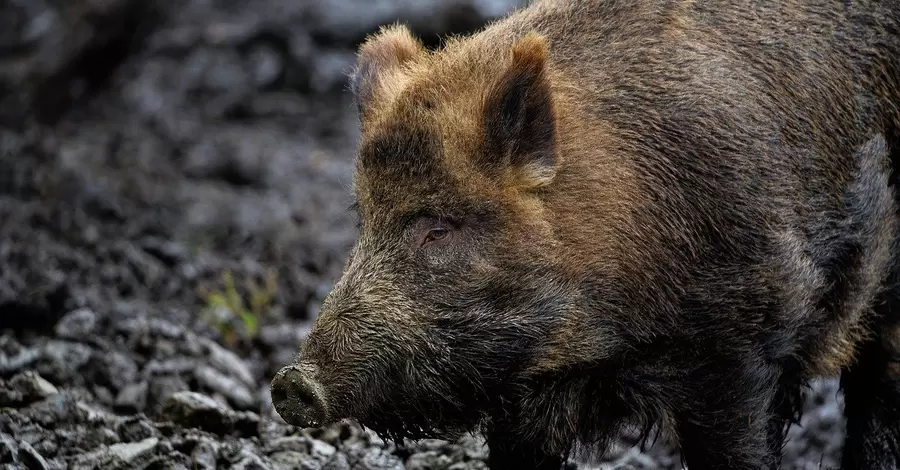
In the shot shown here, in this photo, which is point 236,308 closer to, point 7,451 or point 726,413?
point 7,451

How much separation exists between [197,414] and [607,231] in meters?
2.20

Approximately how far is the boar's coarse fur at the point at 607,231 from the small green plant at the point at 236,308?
296 cm

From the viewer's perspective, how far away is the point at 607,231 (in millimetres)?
4902

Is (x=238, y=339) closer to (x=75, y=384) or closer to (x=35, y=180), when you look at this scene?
(x=75, y=384)

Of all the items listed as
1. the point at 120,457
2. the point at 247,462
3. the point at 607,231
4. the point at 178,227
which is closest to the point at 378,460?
the point at 247,462

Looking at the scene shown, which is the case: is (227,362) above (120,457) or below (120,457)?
below

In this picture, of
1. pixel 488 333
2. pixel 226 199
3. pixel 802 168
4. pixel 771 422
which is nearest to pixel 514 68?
pixel 488 333

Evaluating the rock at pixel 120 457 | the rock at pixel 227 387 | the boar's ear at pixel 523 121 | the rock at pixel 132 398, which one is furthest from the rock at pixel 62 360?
the boar's ear at pixel 523 121

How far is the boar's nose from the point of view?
14.8ft

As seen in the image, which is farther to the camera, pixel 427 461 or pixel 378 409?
pixel 427 461

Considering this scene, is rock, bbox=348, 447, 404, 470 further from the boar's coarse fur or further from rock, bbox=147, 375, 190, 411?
rock, bbox=147, 375, 190, 411

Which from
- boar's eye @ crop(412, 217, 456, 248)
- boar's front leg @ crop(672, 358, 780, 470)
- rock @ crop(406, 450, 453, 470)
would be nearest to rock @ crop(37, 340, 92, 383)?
rock @ crop(406, 450, 453, 470)

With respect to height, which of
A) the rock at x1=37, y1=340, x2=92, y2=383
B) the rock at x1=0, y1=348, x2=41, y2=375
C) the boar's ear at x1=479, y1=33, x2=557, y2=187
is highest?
the boar's ear at x1=479, y1=33, x2=557, y2=187

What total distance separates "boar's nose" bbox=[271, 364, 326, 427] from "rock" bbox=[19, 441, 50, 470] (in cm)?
127
